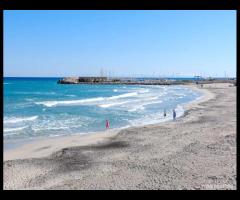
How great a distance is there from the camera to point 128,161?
Result: 1080 centimetres

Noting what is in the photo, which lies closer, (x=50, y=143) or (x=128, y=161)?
(x=128, y=161)

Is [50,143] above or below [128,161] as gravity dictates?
above

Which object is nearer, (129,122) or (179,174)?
(179,174)

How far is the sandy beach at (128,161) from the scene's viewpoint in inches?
338

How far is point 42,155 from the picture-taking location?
1201 centimetres

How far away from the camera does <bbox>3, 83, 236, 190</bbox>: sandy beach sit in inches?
338

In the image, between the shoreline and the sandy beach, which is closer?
the sandy beach

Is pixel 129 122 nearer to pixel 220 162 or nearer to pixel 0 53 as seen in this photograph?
pixel 220 162

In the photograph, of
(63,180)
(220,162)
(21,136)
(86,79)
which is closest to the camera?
(63,180)

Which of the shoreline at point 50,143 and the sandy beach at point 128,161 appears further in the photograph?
the shoreline at point 50,143
